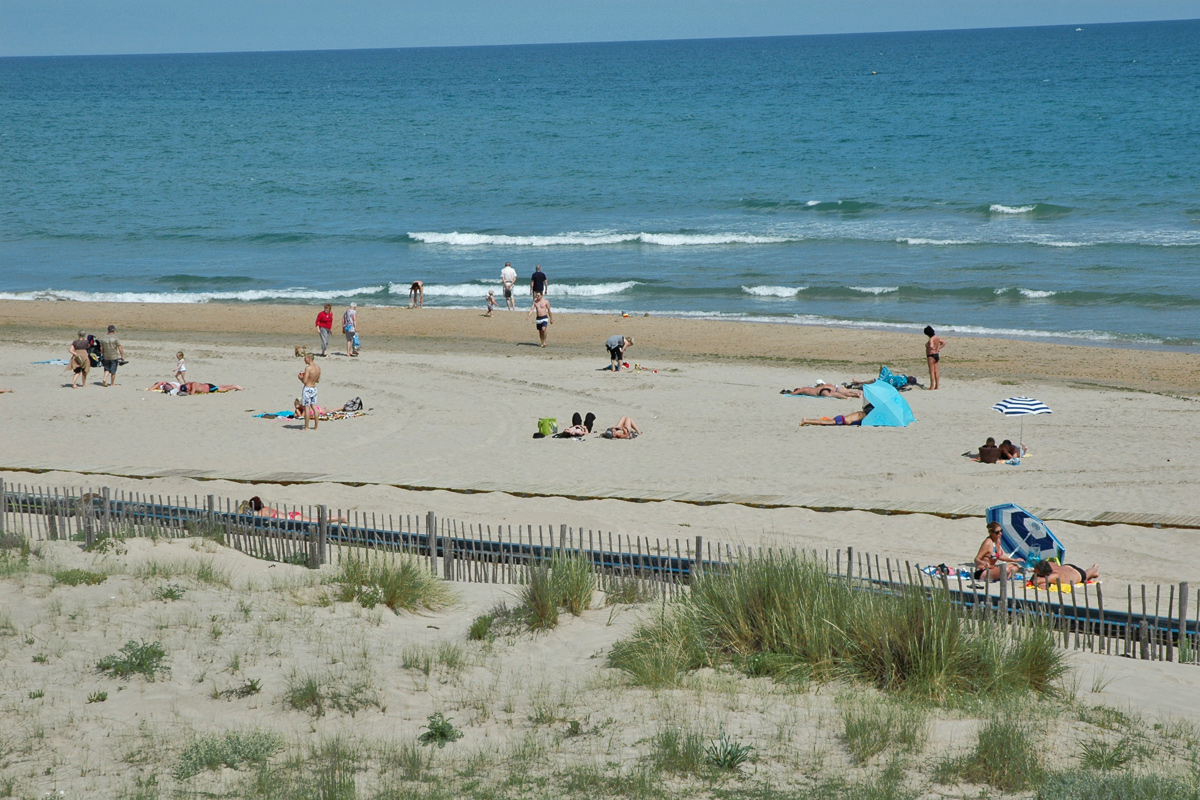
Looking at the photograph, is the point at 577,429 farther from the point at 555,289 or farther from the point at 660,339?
the point at 555,289

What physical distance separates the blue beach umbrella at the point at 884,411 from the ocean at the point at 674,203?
1010 cm

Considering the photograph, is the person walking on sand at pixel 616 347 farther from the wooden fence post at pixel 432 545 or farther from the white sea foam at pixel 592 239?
the white sea foam at pixel 592 239

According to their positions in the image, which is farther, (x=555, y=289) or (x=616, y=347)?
(x=555, y=289)

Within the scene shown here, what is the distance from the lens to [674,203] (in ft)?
154

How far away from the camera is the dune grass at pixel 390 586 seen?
8336mm

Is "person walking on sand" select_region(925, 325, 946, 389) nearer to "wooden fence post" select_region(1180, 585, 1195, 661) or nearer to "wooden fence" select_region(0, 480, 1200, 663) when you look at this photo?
"wooden fence" select_region(0, 480, 1200, 663)

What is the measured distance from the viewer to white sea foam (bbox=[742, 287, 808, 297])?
101 feet

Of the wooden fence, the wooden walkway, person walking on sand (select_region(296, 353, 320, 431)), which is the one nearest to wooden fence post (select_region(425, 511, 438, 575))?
the wooden fence

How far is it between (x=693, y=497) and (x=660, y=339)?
42.9 ft

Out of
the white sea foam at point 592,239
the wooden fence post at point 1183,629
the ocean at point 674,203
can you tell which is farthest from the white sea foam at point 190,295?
the wooden fence post at point 1183,629

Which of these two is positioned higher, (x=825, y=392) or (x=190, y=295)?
(x=190, y=295)

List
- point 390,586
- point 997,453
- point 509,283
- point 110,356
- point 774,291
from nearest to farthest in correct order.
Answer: point 390,586 → point 997,453 → point 110,356 → point 509,283 → point 774,291

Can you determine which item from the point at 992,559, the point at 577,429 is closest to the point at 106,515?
the point at 577,429

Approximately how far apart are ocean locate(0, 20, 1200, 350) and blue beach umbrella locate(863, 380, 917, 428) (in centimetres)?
1010
